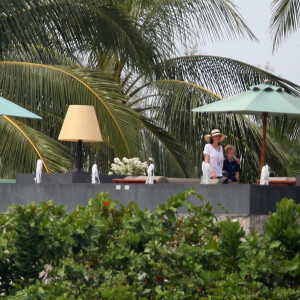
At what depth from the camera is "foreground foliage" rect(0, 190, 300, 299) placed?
5.05 metres

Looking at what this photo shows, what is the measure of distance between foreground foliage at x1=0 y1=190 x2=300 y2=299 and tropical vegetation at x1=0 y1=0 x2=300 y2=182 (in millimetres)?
8369

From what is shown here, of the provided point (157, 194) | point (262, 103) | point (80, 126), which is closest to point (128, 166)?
point (80, 126)

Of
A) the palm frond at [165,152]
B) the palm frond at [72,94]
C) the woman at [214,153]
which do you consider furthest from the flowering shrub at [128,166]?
the palm frond at [165,152]

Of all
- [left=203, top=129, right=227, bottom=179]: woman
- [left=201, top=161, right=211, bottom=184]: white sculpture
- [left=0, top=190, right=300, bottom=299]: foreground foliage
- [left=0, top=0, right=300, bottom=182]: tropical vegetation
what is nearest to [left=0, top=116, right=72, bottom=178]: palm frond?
[left=0, top=0, right=300, bottom=182]: tropical vegetation

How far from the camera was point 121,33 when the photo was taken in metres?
16.9

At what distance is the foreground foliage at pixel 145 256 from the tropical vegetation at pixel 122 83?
8369 mm

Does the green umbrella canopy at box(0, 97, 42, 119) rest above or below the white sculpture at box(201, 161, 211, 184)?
above

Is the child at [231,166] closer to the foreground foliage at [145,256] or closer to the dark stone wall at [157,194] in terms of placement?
the dark stone wall at [157,194]

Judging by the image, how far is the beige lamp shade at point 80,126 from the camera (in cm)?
1293

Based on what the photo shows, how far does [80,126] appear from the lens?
13.0 meters

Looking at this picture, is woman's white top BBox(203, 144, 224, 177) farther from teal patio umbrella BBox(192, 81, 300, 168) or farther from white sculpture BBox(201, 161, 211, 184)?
white sculpture BBox(201, 161, 211, 184)

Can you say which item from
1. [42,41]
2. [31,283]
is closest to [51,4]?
[42,41]

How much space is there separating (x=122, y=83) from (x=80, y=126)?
6933 mm

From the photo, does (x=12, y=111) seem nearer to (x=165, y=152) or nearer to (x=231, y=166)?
(x=231, y=166)
